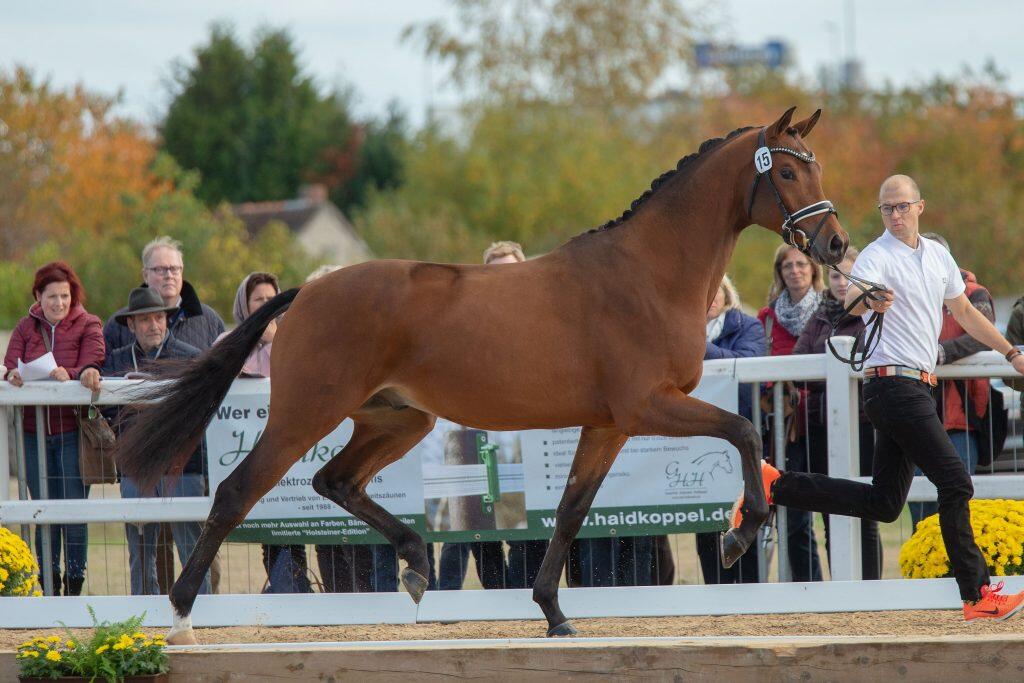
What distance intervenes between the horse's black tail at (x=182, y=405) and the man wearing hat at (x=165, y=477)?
1.31ft

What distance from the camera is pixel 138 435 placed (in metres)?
5.61

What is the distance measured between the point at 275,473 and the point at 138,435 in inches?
29.7

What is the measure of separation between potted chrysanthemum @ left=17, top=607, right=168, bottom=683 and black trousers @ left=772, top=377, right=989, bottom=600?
9.50ft

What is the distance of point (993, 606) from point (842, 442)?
114 centimetres

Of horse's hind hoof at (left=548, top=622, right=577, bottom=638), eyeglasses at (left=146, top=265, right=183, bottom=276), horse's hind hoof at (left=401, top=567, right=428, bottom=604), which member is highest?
eyeglasses at (left=146, top=265, right=183, bottom=276)

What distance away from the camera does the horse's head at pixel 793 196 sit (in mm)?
5051

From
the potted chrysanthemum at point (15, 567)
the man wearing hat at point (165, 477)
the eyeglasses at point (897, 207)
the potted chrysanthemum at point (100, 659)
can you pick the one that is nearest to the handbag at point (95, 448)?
the man wearing hat at point (165, 477)

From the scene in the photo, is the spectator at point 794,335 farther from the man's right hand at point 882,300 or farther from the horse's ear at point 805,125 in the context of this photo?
the horse's ear at point 805,125

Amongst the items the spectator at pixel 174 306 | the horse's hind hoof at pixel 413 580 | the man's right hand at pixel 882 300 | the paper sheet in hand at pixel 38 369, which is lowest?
the horse's hind hoof at pixel 413 580

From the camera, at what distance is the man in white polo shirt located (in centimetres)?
517

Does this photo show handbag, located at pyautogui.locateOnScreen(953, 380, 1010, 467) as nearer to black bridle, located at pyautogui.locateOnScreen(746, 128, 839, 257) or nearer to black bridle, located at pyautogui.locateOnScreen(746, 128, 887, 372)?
black bridle, located at pyautogui.locateOnScreen(746, 128, 887, 372)

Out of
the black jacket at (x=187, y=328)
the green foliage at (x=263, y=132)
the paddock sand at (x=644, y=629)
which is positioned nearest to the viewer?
the paddock sand at (x=644, y=629)

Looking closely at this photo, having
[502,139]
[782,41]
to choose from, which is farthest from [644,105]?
[782,41]

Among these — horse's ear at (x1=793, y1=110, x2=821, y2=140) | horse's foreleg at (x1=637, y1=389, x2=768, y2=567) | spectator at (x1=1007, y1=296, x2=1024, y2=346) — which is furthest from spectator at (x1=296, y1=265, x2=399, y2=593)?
spectator at (x1=1007, y1=296, x2=1024, y2=346)
